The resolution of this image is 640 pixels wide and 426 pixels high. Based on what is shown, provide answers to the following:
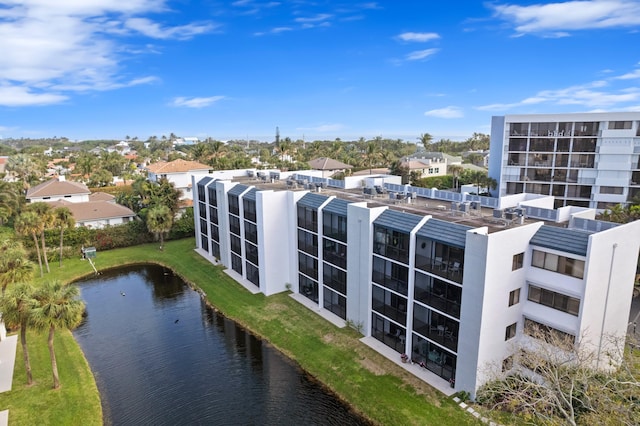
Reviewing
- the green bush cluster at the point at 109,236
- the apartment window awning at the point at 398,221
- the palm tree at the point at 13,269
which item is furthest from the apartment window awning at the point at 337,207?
the green bush cluster at the point at 109,236

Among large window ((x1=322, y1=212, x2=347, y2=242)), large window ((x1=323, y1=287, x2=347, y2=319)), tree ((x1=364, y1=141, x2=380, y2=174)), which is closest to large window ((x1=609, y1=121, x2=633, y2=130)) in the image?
large window ((x1=322, y1=212, x2=347, y2=242))

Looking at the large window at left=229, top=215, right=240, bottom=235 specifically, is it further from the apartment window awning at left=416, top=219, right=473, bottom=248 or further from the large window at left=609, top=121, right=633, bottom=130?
the large window at left=609, top=121, right=633, bottom=130

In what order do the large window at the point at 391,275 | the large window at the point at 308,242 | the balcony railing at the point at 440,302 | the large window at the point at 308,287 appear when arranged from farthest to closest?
the large window at the point at 308,287 → the large window at the point at 308,242 → the large window at the point at 391,275 → the balcony railing at the point at 440,302

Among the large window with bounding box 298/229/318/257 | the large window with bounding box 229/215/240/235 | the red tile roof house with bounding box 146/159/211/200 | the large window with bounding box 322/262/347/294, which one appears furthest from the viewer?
the red tile roof house with bounding box 146/159/211/200

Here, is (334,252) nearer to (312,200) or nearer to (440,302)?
(312,200)

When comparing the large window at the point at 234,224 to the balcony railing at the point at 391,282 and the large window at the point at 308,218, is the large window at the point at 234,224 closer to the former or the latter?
the large window at the point at 308,218

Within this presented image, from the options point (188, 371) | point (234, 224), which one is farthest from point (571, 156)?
point (188, 371)
